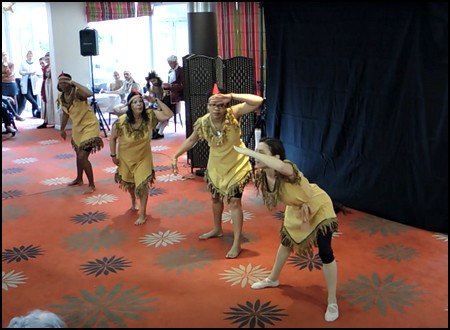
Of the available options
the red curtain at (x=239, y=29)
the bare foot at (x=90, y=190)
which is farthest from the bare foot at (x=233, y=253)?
the red curtain at (x=239, y=29)

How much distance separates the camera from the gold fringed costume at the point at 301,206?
2701mm

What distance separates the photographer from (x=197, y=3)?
25.6 ft

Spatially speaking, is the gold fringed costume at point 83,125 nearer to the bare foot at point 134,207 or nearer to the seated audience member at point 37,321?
the bare foot at point 134,207

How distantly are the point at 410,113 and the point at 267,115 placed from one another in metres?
1.83

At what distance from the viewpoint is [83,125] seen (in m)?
5.19

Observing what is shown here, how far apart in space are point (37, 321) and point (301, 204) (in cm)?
145

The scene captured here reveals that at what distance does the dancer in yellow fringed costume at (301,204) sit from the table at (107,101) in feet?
21.5

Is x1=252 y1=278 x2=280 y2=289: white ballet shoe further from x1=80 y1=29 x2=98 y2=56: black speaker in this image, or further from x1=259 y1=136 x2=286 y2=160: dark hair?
x1=80 y1=29 x2=98 y2=56: black speaker

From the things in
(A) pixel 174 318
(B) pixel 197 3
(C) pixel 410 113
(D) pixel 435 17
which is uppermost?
(B) pixel 197 3

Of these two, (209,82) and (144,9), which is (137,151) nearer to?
(209,82)

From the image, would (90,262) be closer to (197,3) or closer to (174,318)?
(174,318)

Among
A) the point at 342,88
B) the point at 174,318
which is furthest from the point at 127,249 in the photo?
the point at 342,88

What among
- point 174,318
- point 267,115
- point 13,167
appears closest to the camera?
point 174,318

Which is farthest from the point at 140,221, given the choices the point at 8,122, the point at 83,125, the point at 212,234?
the point at 8,122
